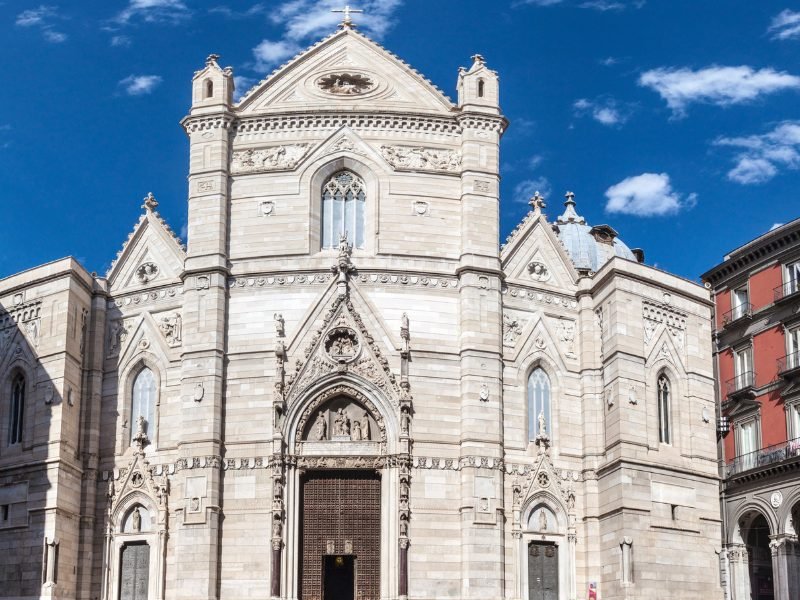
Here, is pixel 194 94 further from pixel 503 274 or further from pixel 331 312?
pixel 503 274

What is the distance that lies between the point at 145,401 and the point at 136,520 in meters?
Result: 3.97

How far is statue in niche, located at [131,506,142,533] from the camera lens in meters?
42.2

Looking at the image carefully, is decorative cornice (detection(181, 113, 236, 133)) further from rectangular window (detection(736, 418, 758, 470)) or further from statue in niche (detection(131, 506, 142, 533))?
rectangular window (detection(736, 418, 758, 470))

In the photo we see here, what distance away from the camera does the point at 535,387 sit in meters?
44.0

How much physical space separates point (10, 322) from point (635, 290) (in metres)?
21.1

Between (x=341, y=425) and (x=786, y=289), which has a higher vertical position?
(x=786, y=289)

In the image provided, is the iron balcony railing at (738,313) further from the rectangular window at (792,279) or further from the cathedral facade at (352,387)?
the cathedral facade at (352,387)

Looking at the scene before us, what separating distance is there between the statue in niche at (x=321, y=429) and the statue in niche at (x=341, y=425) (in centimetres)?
29

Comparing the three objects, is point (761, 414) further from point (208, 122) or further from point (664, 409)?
point (208, 122)

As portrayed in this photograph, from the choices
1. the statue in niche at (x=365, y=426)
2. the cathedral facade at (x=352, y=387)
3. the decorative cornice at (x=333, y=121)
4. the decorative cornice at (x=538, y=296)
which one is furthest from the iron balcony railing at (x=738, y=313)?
the statue in niche at (x=365, y=426)

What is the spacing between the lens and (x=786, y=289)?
171 feet

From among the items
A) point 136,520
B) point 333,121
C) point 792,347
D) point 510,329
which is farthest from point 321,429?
point 792,347

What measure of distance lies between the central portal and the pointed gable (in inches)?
348

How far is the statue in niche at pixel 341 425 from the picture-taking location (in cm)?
4212
